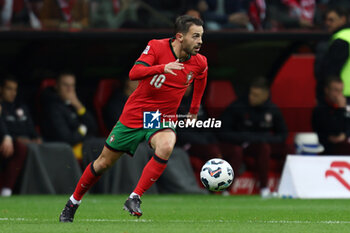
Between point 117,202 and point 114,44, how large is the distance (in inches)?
161

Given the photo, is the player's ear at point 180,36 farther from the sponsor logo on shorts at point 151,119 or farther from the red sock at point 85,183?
the red sock at point 85,183

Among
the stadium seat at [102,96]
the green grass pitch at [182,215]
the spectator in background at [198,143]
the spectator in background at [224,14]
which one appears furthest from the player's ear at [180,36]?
the stadium seat at [102,96]

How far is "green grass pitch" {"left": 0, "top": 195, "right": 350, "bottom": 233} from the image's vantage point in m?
7.34

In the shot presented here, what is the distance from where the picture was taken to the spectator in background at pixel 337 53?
12562 millimetres

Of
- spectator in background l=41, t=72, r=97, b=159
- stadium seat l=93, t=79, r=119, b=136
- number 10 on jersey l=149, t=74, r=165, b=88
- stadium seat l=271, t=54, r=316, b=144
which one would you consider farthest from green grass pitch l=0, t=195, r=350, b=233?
stadium seat l=271, t=54, r=316, b=144

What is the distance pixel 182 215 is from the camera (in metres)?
9.22

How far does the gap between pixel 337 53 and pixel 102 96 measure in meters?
3.77

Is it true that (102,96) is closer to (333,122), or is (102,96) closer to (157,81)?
(333,122)

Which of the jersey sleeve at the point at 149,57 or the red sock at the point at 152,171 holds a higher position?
the jersey sleeve at the point at 149,57

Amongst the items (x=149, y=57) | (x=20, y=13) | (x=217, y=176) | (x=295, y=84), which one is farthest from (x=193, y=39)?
(x=295, y=84)

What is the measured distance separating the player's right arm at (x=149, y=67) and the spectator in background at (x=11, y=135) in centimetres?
523

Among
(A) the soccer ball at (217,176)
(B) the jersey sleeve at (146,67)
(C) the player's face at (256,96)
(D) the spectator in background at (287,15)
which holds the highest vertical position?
(B) the jersey sleeve at (146,67)

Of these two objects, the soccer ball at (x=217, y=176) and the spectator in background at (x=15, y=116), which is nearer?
the soccer ball at (x=217, y=176)

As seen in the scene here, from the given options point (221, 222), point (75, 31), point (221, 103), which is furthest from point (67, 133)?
point (221, 222)
